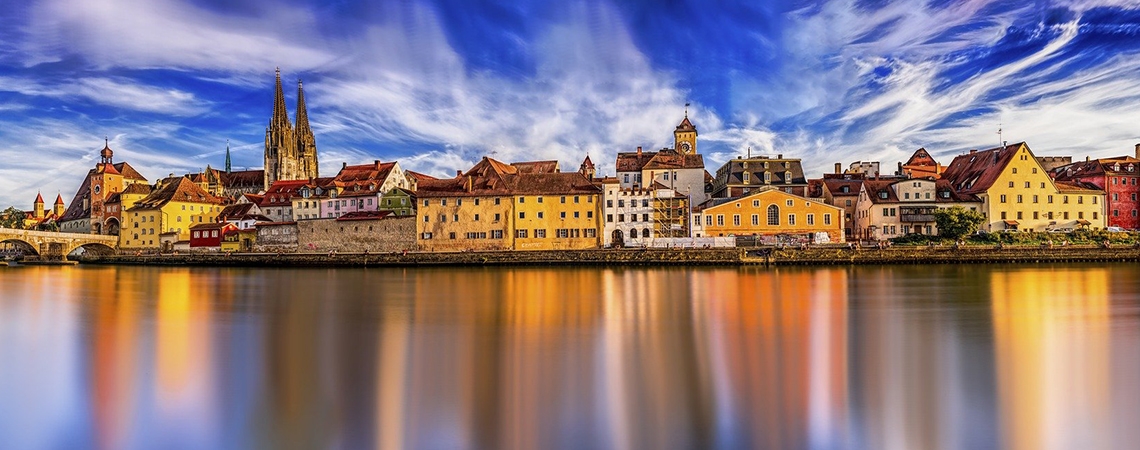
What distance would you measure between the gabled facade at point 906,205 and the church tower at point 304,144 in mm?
76622

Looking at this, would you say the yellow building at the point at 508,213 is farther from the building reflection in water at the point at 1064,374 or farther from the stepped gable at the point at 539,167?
the building reflection in water at the point at 1064,374

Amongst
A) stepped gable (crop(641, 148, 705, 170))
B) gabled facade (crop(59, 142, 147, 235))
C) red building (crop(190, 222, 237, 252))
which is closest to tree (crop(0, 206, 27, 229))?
gabled facade (crop(59, 142, 147, 235))

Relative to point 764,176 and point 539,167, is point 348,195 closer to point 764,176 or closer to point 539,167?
point 539,167

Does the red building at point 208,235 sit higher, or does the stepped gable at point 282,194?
the stepped gable at point 282,194

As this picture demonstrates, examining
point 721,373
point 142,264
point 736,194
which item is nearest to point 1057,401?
point 721,373

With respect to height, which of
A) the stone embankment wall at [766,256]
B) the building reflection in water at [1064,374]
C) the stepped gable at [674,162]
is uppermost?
the stepped gable at [674,162]

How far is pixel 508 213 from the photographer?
47562mm

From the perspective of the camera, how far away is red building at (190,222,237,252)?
5841cm

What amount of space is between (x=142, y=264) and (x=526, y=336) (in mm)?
54379

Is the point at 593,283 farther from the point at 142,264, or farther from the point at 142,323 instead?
the point at 142,264

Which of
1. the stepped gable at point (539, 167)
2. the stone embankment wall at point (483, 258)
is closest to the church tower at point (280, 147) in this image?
the stone embankment wall at point (483, 258)

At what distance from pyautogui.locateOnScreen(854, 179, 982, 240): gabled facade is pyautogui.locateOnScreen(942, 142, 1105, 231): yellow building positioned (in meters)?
1.44

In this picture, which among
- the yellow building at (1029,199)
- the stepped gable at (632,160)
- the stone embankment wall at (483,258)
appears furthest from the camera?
the stepped gable at (632,160)

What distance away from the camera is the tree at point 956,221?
42.8m
